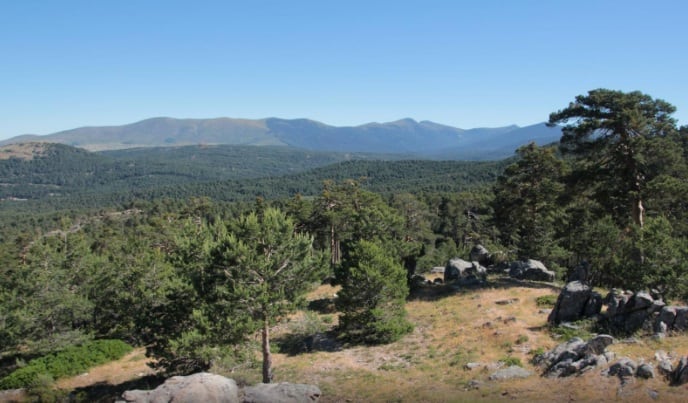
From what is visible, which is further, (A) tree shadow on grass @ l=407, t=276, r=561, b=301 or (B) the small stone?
(A) tree shadow on grass @ l=407, t=276, r=561, b=301

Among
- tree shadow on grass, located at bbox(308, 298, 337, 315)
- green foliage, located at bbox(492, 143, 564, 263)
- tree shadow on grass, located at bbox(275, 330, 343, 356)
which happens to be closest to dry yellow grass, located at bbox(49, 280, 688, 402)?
tree shadow on grass, located at bbox(275, 330, 343, 356)

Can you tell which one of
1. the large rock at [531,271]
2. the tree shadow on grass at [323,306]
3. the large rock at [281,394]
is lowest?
the tree shadow on grass at [323,306]

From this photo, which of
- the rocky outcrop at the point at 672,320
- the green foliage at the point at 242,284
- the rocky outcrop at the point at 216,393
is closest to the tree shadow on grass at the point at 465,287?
the rocky outcrop at the point at 672,320

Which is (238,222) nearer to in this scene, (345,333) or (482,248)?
(345,333)

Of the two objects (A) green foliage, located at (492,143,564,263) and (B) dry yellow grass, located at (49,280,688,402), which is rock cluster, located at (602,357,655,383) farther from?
(A) green foliage, located at (492,143,564,263)

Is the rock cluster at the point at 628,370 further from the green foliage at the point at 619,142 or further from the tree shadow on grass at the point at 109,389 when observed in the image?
the tree shadow on grass at the point at 109,389

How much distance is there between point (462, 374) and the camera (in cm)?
→ 2094

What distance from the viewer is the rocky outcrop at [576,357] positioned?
1791cm

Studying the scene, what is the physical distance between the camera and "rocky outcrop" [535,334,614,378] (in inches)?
705

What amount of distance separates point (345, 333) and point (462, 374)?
10.6 m

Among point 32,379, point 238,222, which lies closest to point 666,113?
point 238,222

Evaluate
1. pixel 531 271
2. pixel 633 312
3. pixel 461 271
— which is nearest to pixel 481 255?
pixel 461 271

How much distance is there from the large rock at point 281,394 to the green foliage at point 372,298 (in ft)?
30.9

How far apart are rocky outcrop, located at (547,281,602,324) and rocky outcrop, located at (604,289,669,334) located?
→ 1408 mm
